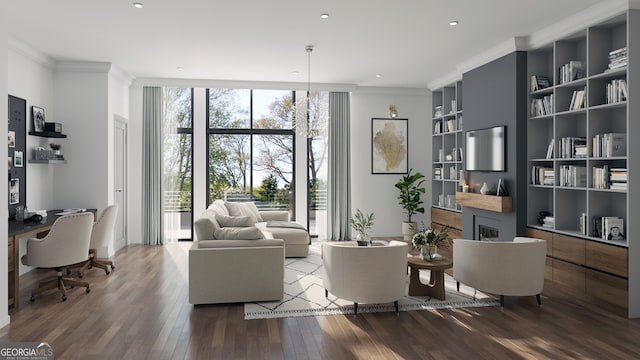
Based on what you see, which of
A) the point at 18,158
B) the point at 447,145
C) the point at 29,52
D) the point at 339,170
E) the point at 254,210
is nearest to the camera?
the point at 18,158

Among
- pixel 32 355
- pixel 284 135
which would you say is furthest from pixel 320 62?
pixel 32 355

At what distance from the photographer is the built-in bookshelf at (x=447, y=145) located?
7309mm

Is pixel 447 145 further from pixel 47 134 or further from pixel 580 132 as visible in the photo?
pixel 47 134

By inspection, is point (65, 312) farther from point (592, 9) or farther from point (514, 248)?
point (592, 9)

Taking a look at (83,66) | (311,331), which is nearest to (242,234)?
(311,331)

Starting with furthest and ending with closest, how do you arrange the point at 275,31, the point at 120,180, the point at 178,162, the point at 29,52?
the point at 178,162 < the point at 120,180 < the point at 29,52 < the point at 275,31

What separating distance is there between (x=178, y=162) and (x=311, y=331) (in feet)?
17.4

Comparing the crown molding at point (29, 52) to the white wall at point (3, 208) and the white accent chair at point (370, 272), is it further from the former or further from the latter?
the white accent chair at point (370, 272)

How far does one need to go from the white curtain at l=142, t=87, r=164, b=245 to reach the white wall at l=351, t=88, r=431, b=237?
11.6 ft

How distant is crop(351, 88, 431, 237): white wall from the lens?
8484 millimetres

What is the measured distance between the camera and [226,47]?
5.69 m

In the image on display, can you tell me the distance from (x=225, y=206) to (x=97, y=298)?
271 cm

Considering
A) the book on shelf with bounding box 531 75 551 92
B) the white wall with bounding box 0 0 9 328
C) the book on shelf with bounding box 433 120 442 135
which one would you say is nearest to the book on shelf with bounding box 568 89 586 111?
the book on shelf with bounding box 531 75 551 92

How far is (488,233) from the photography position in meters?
6.11
